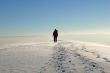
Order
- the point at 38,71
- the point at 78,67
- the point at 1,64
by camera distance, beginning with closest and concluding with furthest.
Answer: the point at 38,71, the point at 78,67, the point at 1,64

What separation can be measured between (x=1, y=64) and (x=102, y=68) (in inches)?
224

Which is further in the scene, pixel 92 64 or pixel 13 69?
pixel 92 64

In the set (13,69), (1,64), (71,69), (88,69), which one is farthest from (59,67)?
(1,64)

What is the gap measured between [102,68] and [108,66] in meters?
0.68

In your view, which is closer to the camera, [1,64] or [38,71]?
[38,71]

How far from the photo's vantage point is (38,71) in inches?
459

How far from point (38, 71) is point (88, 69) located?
2.52 m

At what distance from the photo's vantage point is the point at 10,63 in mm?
13797

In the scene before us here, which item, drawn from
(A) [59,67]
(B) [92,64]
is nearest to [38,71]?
(A) [59,67]

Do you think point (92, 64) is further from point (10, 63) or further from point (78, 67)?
point (10, 63)

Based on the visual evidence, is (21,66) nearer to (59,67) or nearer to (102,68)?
(59,67)

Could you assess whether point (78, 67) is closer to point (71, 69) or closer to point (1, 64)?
point (71, 69)

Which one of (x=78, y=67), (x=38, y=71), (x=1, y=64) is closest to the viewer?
(x=38, y=71)

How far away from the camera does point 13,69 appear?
12.1 metres
